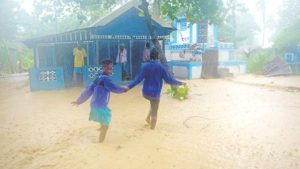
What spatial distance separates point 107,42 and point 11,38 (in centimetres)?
2391

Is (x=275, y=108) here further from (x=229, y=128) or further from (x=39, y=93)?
(x=39, y=93)

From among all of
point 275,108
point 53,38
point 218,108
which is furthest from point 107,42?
point 275,108

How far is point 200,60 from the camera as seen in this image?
18578 mm

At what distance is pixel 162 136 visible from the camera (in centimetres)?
652

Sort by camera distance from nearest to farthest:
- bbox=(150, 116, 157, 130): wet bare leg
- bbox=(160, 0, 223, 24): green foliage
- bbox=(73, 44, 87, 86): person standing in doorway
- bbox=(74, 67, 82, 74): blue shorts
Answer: bbox=(150, 116, 157, 130): wet bare leg, bbox=(160, 0, 223, 24): green foliage, bbox=(73, 44, 87, 86): person standing in doorway, bbox=(74, 67, 82, 74): blue shorts

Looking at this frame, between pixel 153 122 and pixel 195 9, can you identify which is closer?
pixel 153 122

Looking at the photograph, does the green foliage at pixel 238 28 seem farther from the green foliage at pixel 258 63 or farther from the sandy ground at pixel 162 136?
the sandy ground at pixel 162 136

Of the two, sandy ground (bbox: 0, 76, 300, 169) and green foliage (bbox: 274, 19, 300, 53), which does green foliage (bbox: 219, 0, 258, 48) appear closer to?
green foliage (bbox: 274, 19, 300, 53)

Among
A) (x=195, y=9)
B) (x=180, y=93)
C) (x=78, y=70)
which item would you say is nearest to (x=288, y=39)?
(x=195, y=9)

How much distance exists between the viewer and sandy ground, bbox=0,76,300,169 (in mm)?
5227

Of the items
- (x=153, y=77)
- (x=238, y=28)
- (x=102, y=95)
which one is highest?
(x=238, y=28)

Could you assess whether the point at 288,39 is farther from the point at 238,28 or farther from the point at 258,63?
the point at 238,28

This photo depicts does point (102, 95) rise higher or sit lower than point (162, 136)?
higher

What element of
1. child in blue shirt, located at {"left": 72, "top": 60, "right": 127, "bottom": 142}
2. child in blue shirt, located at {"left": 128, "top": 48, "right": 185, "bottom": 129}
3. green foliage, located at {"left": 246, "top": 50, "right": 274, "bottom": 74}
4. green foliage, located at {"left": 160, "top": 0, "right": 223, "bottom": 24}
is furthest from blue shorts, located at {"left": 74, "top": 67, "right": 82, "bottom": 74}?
green foliage, located at {"left": 246, "top": 50, "right": 274, "bottom": 74}
